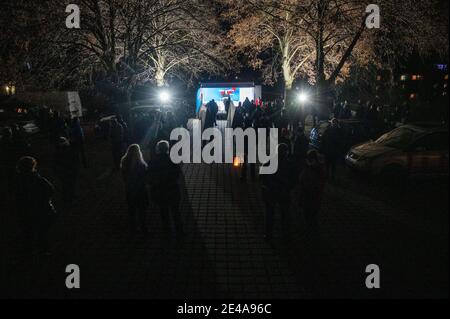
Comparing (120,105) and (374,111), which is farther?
(374,111)

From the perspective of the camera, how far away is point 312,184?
6.80 metres

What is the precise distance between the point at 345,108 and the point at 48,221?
17938 mm

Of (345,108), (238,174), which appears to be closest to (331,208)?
(238,174)

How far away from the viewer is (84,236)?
278 inches

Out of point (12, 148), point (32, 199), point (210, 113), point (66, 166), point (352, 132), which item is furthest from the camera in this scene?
point (210, 113)

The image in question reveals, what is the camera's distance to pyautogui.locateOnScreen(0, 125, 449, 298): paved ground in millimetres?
5277

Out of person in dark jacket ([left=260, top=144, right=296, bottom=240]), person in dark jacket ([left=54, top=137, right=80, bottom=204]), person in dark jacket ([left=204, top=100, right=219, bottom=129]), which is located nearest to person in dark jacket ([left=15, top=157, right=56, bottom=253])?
person in dark jacket ([left=54, top=137, right=80, bottom=204])

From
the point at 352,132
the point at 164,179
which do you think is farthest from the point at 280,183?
the point at 352,132

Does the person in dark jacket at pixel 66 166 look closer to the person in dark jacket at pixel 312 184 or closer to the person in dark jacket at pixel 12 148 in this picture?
the person in dark jacket at pixel 12 148

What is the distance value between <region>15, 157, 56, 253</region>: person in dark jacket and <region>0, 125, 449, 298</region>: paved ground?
1.77ft

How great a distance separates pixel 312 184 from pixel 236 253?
6.03ft

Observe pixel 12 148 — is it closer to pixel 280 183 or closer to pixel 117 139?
pixel 117 139

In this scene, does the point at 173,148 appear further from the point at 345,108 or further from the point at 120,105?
the point at 345,108
